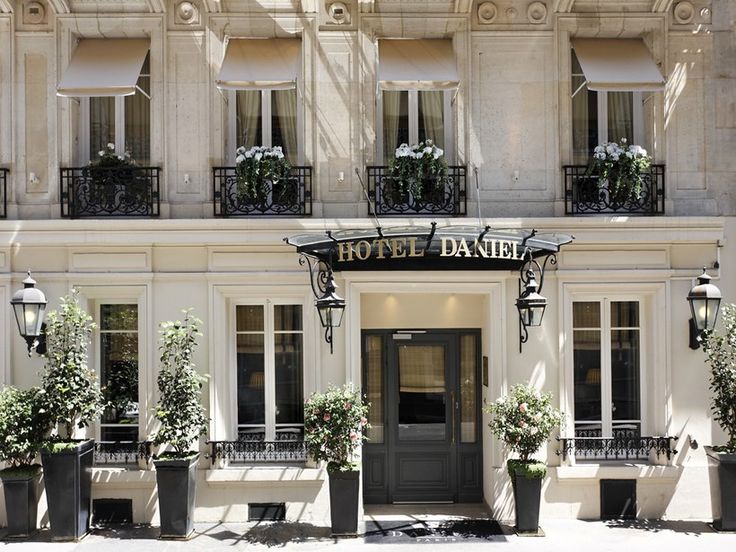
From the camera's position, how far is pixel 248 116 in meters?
11.6

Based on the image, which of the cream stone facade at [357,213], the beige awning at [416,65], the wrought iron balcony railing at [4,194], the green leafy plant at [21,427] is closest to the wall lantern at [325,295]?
the cream stone facade at [357,213]

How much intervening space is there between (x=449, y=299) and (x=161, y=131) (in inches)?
193

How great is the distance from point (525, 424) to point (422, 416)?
211 cm

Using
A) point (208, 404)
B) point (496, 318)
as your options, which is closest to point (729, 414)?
point (496, 318)

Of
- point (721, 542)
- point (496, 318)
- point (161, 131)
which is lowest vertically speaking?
point (721, 542)

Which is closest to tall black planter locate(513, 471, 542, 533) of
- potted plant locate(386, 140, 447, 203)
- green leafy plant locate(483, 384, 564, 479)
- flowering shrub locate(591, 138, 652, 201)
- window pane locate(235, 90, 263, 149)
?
green leafy plant locate(483, 384, 564, 479)

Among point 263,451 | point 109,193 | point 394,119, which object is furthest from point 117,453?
point 394,119

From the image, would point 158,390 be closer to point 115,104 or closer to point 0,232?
point 0,232

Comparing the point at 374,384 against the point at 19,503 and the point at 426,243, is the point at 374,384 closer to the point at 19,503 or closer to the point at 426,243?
the point at 426,243

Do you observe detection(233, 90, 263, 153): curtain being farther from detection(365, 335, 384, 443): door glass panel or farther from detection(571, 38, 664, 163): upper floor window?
detection(571, 38, 664, 163): upper floor window

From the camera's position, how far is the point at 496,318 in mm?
11109

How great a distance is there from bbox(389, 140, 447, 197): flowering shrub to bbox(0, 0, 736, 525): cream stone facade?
39cm

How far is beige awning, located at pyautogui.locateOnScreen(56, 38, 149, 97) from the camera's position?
1070 centimetres

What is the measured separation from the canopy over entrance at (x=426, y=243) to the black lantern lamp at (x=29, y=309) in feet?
11.0
